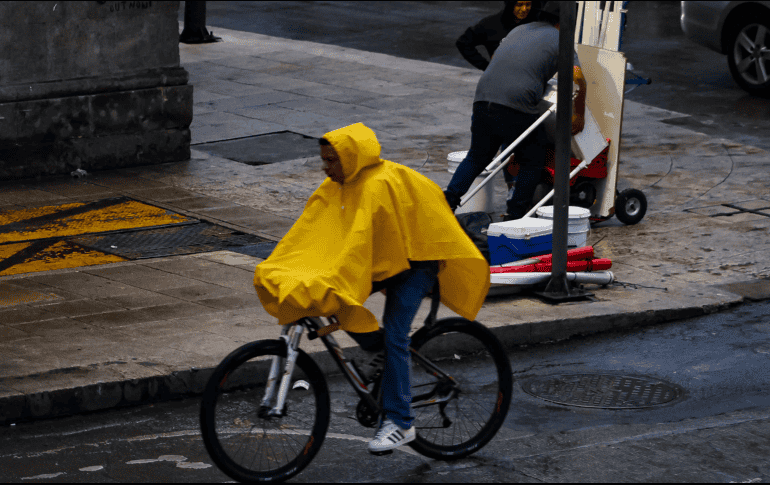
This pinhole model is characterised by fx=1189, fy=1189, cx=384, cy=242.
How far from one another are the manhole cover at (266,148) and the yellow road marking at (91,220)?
1976mm

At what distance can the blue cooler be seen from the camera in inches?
337

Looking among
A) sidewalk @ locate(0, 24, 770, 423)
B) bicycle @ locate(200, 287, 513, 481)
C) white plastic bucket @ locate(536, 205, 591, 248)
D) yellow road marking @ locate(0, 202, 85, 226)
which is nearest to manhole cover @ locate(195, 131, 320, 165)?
sidewalk @ locate(0, 24, 770, 423)

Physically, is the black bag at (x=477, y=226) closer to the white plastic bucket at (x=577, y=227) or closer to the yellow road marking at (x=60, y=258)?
the white plastic bucket at (x=577, y=227)

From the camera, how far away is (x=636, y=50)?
Result: 60.5ft

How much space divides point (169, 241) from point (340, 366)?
175 inches

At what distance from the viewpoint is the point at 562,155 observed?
8.19m

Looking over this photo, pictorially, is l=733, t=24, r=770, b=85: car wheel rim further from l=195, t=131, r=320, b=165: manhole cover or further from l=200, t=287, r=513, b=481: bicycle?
l=200, t=287, r=513, b=481: bicycle

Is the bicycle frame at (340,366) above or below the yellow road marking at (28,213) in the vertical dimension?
above

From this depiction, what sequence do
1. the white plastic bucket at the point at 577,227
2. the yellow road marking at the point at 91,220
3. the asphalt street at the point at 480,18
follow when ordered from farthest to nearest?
the asphalt street at the point at 480,18, the yellow road marking at the point at 91,220, the white plastic bucket at the point at 577,227

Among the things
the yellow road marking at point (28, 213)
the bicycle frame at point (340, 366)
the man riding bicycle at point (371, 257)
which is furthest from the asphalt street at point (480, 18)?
the man riding bicycle at point (371, 257)

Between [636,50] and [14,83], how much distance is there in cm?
1032

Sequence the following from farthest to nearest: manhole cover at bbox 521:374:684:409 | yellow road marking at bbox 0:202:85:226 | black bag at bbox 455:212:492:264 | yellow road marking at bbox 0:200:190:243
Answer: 1. yellow road marking at bbox 0:202:85:226
2. yellow road marking at bbox 0:200:190:243
3. black bag at bbox 455:212:492:264
4. manhole cover at bbox 521:374:684:409

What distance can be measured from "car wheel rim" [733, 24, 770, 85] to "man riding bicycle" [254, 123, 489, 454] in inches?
410

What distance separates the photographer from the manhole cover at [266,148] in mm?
12531
